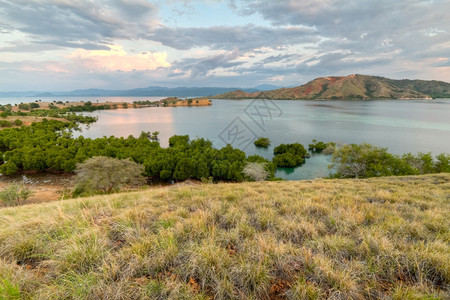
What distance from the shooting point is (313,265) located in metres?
2.65

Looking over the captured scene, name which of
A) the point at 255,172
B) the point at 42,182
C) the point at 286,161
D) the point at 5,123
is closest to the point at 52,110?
the point at 5,123

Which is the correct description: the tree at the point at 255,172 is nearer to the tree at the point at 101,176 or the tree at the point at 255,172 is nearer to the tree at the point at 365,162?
the tree at the point at 365,162

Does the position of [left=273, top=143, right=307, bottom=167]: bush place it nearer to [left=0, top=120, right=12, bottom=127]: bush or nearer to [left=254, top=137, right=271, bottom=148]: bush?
[left=254, top=137, right=271, bottom=148]: bush

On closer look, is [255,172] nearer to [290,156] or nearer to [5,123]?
[290,156]

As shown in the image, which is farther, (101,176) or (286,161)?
(286,161)

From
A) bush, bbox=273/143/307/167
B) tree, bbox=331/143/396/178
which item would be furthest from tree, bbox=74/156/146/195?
tree, bbox=331/143/396/178

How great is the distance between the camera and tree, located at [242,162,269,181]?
27.2m

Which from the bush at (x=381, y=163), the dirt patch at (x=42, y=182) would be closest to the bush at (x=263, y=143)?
the bush at (x=381, y=163)

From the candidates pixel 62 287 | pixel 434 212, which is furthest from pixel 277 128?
pixel 62 287

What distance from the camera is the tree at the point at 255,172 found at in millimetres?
27200

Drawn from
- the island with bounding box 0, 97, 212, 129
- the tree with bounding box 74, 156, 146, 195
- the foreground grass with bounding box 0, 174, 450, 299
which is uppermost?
the island with bounding box 0, 97, 212, 129

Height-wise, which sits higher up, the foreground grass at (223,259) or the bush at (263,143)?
the foreground grass at (223,259)

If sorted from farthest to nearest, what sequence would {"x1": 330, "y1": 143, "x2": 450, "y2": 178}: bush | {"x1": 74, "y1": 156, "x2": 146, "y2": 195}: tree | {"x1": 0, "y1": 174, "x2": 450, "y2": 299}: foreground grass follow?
{"x1": 330, "y1": 143, "x2": 450, "y2": 178}: bush < {"x1": 74, "y1": 156, "x2": 146, "y2": 195}: tree < {"x1": 0, "y1": 174, "x2": 450, "y2": 299}: foreground grass

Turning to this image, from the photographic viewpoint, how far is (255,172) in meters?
27.2
